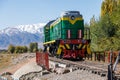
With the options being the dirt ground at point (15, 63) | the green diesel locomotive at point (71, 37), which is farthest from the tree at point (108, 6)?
the green diesel locomotive at point (71, 37)

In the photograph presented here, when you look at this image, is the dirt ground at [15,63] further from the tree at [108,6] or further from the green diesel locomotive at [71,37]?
the tree at [108,6]

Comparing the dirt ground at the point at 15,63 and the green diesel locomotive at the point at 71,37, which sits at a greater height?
the green diesel locomotive at the point at 71,37

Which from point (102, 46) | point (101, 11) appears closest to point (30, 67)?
point (102, 46)

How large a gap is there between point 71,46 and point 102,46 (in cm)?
1099

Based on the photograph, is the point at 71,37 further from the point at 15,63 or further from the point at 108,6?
the point at 15,63

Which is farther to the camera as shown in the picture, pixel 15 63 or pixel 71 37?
pixel 15 63

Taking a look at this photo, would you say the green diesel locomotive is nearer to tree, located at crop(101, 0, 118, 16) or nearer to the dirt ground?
the dirt ground

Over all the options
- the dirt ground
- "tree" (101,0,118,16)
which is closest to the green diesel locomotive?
the dirt ground

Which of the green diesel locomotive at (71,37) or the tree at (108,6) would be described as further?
the tree at (108,6)

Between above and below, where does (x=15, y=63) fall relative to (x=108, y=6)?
below

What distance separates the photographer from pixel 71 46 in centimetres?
3509

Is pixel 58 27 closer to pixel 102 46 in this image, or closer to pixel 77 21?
pixel 77 21

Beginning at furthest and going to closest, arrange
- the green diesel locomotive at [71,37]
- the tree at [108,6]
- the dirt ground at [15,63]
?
1. the tree at [108,6]
2. the dirt ground at [15,63]
3. the green diesel locomotive at [71,37]

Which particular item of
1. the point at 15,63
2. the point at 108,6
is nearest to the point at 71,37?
the point at 108,6
